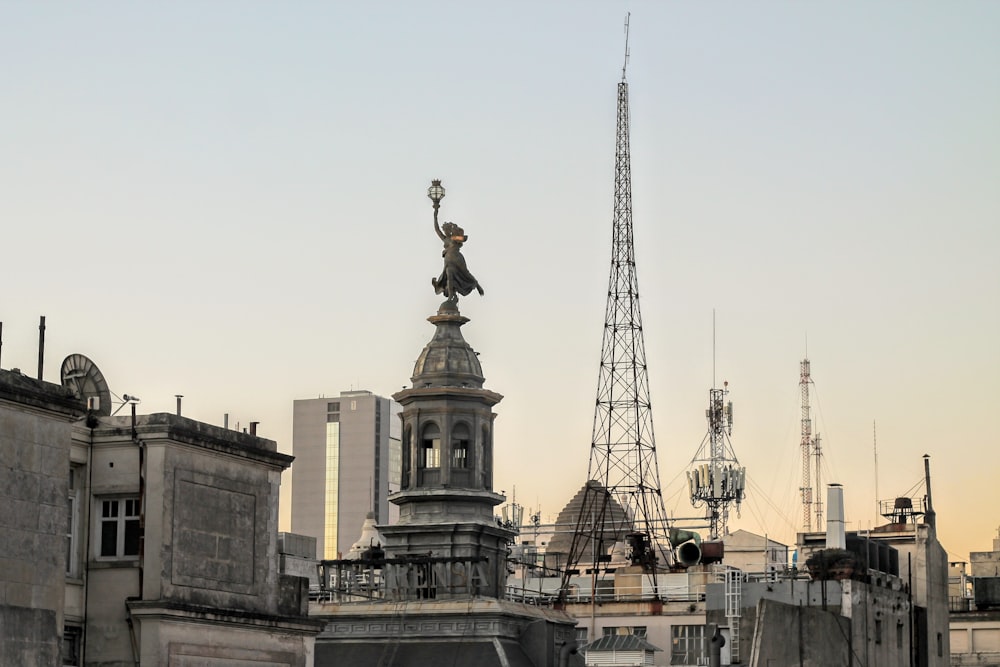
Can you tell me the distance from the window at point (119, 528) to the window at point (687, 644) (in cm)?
4201

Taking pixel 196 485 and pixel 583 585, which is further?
pixel 583 585

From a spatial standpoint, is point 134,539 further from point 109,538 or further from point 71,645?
point 71,645

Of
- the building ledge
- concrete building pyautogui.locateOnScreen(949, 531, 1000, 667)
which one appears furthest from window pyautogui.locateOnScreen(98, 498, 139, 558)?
concrete building pyautogui.locateOnScreen(949, 531, 1000, 667)

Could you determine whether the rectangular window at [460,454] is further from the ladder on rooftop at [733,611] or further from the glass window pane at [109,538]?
the glass window pane at [109,538]

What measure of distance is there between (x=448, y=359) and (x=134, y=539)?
39.2 meters

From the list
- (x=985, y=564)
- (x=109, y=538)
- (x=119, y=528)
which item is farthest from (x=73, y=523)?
(x=985, y=564)

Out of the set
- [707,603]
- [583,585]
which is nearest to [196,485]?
[707,603]

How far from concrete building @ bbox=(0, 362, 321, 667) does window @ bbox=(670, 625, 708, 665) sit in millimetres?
35472

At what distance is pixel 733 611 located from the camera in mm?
90312

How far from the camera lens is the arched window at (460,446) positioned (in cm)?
9312

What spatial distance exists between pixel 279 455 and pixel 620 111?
5960cm

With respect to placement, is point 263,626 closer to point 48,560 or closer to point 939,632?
point 48,560

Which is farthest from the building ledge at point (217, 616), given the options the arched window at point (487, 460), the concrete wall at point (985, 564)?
the concrete wall at point (985, 564)

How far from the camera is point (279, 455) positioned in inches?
2391
